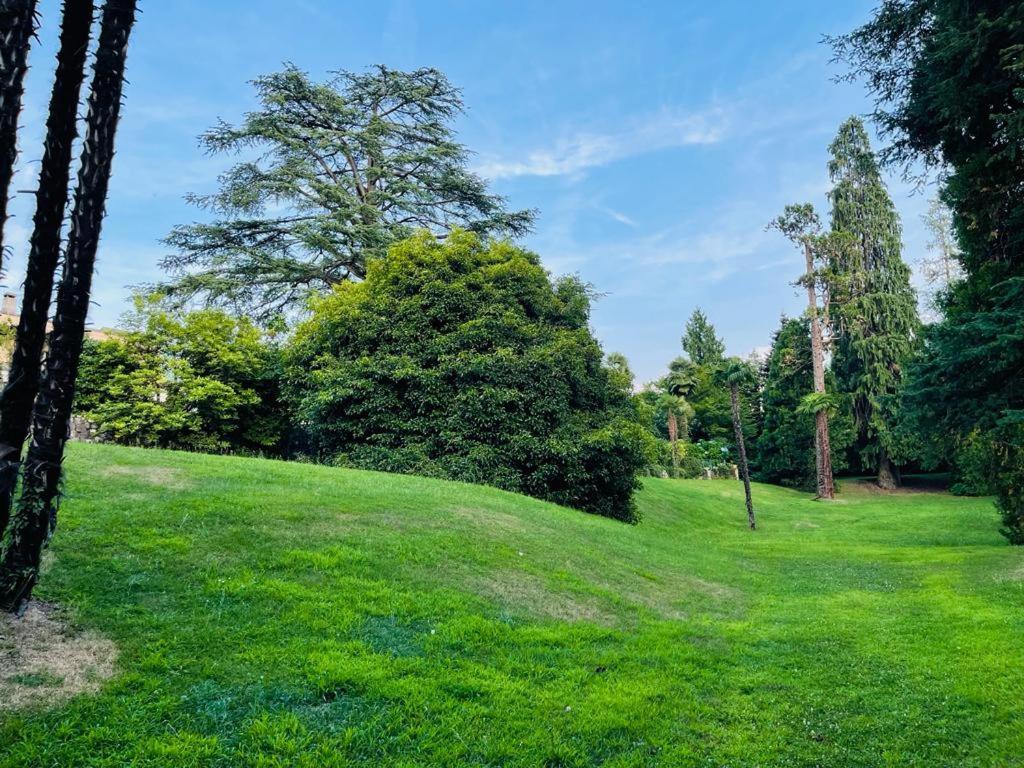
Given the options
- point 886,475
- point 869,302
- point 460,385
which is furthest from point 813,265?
point 460,385

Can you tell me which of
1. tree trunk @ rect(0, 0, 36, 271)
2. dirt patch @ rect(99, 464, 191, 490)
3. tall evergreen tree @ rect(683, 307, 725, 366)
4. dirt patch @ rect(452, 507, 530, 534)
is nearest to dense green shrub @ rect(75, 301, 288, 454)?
dirt patch @ rect(99, 464, 191, 490)

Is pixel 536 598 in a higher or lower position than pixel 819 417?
lower

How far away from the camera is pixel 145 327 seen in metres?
Result: 21.0

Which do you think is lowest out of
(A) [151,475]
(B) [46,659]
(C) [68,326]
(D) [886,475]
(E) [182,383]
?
(B) [46,659]

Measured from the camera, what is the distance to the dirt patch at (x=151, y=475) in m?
9.33

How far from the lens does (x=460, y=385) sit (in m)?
19.9

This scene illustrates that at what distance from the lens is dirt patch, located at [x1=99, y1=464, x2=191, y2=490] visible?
9.33 meters

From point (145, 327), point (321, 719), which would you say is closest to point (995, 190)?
point (321, 719)

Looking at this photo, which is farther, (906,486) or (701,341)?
(701,341)

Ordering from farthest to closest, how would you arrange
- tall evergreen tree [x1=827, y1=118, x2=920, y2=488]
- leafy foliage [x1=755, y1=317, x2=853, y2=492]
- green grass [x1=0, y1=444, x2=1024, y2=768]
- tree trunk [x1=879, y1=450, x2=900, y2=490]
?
leafy foliage [x1=755, y1=317, x2=853, y2=492] < tree trunk [x1=879, y1=450, x2=900, y2=490] < tall evergreen tree [x1=827, y1=118, x2=920, y2=488] < green grass [x1=0, y1=444, x2=1024, y2=768]

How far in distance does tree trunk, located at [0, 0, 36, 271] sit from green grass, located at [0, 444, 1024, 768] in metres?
3.15

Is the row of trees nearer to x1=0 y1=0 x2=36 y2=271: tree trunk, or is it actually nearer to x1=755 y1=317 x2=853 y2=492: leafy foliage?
x1=0 y1=0 x2=36 y2=271: tree trunk

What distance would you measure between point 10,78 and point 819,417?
40.9 meters

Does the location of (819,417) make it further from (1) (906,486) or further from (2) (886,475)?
(1) (906,486)
